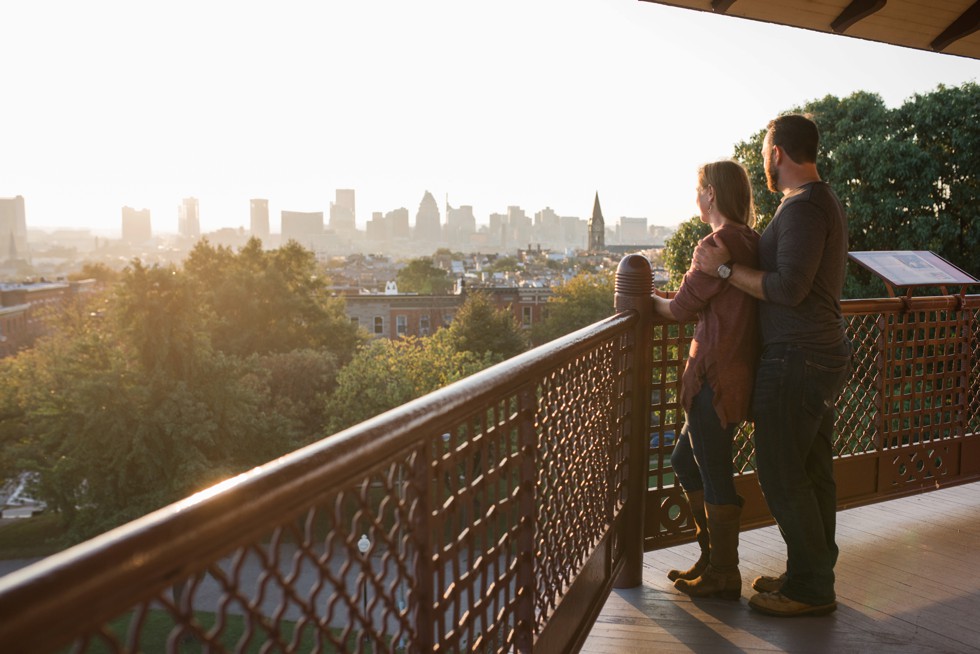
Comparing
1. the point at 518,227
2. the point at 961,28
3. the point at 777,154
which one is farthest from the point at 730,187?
the point at 518,227

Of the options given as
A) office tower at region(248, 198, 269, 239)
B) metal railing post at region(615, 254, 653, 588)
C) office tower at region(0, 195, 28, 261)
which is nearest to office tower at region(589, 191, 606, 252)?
office tower at region(248, 198, 269, 239)

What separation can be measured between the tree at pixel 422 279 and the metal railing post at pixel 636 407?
75.1 metres

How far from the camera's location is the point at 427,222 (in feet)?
609

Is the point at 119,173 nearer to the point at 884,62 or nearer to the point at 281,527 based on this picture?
the point at 884,62

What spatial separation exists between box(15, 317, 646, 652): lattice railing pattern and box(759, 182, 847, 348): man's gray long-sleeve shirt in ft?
1.73

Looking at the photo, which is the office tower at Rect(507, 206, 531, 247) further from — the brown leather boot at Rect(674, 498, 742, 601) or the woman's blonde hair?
the woman's blonde hair

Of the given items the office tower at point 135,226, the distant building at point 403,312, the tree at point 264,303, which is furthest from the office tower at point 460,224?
the tree at point 264,303

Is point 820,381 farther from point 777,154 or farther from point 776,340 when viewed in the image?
point 777,154

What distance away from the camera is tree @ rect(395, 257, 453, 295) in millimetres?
79875

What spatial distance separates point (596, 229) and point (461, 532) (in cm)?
13832

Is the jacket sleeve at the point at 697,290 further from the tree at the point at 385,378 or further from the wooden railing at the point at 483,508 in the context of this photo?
the tree at the point at 385,378

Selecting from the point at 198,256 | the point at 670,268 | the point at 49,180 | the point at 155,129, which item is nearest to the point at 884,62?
the point at 670,268

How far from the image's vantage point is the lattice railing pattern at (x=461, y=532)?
3.16 feet

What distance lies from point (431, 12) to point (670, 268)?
8571 cm
